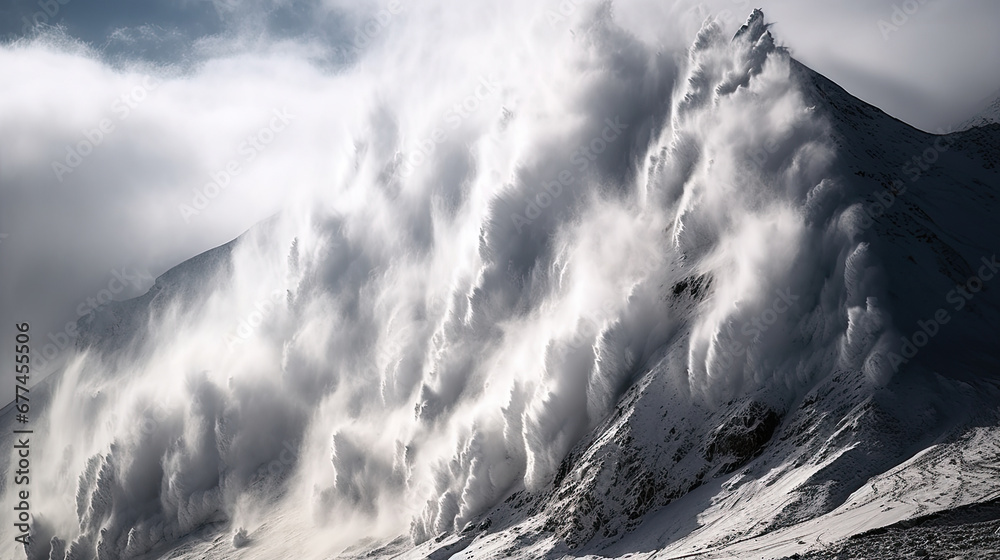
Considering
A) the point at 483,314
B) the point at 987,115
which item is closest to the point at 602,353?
the point at 483,314

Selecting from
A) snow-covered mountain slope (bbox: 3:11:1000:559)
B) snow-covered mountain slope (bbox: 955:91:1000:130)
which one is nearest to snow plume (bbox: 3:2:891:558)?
snow-covered mountain slope (bbox: 3:11:1000:559)

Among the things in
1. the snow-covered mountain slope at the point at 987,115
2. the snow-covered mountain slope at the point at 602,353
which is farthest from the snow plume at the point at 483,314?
the snow-covered mountain slope at the point at 987,115

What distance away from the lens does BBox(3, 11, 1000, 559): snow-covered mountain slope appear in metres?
48.8

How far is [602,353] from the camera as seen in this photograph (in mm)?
63469

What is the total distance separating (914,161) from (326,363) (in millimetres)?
82923

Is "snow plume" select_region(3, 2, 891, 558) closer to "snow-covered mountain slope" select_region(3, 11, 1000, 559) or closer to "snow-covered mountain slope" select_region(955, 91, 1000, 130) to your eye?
"snow-covered mountain slope" select_region(3, 11, 1000, 559)

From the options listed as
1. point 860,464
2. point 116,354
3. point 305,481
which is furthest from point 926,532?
point 116,354

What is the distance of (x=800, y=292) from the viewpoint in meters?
56.1

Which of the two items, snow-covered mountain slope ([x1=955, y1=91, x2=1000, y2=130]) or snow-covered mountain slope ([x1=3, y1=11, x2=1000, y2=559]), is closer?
snow-covered mountain slope ([x1=3, y1=11, x2=1000, y2=559])

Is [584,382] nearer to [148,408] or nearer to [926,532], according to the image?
[926,532]

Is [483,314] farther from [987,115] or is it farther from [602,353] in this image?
[987,115]

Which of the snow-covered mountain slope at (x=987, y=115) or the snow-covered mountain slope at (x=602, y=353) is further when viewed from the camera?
the snow-covered mountain slope at (x=987, y=115)

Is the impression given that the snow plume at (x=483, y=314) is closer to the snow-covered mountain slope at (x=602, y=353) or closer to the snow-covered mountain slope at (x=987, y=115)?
the snow-covered mountain slope at (x=602, y=353)

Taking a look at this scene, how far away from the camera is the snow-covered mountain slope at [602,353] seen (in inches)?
1922
